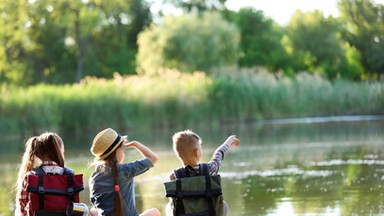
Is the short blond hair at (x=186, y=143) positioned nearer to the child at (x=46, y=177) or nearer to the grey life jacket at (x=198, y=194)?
the grey life jacket at (x=198, y=194)

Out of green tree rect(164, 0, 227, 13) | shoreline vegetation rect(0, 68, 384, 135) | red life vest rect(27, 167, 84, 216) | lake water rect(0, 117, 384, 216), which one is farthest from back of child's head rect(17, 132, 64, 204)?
green tree rect(164, 0, 227, 13)

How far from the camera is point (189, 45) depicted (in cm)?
4284

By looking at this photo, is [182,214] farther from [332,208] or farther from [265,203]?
[265,203]

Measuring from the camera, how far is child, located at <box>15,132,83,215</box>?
5602mm

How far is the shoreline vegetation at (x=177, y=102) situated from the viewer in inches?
1073

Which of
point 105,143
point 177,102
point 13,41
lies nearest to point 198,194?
point 105,143

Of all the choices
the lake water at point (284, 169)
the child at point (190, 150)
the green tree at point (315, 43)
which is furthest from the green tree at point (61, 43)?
the child at point (190, 150)

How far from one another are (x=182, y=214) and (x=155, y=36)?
40003 mm

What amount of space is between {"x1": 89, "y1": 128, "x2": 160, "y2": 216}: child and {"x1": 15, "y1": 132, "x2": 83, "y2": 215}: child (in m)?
0.17

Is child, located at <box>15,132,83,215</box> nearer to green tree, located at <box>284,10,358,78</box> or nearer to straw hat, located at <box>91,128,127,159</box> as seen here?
straw hat, located at <box>91,128,127,159</box>

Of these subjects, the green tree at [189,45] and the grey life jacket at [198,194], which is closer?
the grey life jacket at [198,194]

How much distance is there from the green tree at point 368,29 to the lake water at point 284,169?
71.4ft

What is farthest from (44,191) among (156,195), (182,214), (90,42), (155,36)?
(90,42)

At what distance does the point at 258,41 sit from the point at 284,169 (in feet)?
136
